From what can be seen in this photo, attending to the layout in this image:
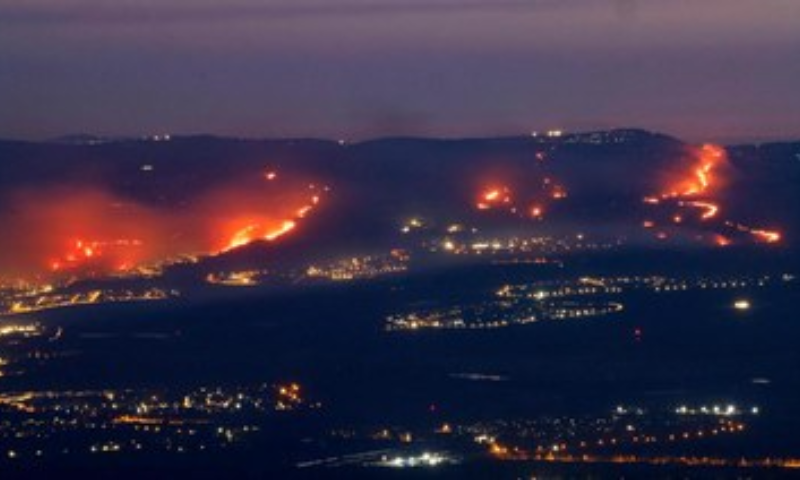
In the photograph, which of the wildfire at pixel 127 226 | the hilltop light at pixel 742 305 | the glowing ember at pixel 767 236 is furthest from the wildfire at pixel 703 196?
the wildfire at pixel 127 226

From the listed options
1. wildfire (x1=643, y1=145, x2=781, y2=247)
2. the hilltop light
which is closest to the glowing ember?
wildfire (x1=643, y1=145, x2=781, y2=247)

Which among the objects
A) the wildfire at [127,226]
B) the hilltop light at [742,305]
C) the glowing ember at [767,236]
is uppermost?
the wildfire at [127,226]

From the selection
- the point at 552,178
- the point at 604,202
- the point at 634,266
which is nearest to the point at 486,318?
the point at 634,266

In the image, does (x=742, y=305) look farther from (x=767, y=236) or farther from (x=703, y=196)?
(x=703, y=196)

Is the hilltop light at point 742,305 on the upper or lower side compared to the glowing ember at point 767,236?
lower

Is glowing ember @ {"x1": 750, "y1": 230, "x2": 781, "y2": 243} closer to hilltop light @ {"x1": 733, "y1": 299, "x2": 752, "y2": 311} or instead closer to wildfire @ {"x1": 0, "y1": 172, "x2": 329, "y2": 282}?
hilltop light @ {"x1": 733, "y1": 299, "x2": 752, "y2": 311}

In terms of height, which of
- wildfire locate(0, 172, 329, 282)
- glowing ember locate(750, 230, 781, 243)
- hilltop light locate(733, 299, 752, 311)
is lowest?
hilltop light locate(733, 299, 752, 311)

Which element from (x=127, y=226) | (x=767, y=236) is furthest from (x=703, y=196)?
(x=127, y=226)

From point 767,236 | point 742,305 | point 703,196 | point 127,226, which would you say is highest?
point 703,196

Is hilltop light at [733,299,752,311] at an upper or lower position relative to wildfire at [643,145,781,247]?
lower

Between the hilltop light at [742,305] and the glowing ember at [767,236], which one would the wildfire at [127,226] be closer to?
the glowing ember at [767,236]

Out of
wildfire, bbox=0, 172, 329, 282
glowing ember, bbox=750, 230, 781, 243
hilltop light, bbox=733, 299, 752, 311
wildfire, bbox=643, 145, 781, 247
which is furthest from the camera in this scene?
wildfire, bbox=643, 145, 781, 247

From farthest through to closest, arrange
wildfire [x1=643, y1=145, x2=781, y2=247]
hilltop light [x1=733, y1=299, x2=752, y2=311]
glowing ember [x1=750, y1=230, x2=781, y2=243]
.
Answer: wildfire [x1=643, y1=145, x2=781, y2=247], glowing ember [x1=750, y1=230, x2=781, y2=243], hilltop light [x1=733, y1=299, x2=752, y2=311]
